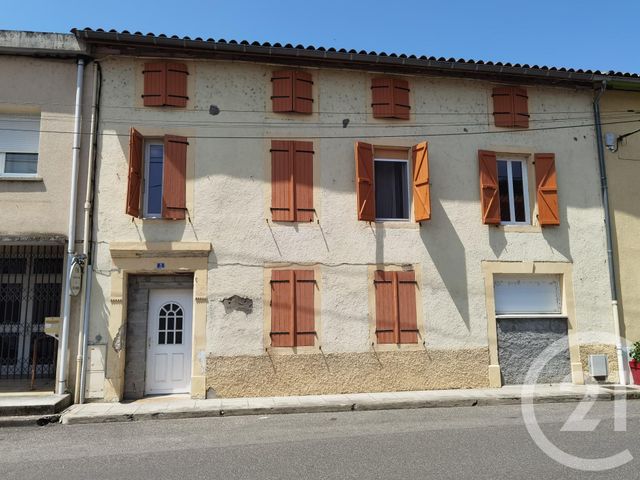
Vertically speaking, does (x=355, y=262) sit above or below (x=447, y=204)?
below

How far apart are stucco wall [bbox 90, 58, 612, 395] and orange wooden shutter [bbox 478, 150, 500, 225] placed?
152mm

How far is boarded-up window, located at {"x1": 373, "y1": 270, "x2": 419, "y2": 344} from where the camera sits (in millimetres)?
9391

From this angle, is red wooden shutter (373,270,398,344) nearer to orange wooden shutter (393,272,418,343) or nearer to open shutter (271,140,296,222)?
orange wooden shutter (393,272,418,343)

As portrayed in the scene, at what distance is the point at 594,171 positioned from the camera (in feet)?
34.9

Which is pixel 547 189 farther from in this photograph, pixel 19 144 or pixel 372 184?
pixel 19 144

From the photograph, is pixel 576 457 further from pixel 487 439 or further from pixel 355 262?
pixel 355 262

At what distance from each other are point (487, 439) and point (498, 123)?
6615 millimetres

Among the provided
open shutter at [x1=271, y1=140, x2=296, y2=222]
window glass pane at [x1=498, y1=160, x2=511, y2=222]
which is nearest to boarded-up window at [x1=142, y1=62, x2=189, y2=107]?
open shutter at [x1=271, y1=140, x2=296, y2=222]

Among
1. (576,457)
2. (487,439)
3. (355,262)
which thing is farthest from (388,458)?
(355,262)

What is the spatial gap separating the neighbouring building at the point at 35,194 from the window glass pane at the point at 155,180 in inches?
43.7

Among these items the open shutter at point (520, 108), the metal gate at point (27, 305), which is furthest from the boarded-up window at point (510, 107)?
the metal gate at point (27, 305)

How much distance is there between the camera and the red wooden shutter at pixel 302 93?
9688 mm

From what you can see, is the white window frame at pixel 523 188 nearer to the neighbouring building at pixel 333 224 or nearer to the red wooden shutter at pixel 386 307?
the neighbouring building at pixel 333 224

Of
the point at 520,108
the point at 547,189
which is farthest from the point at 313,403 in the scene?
the point at 520,108
